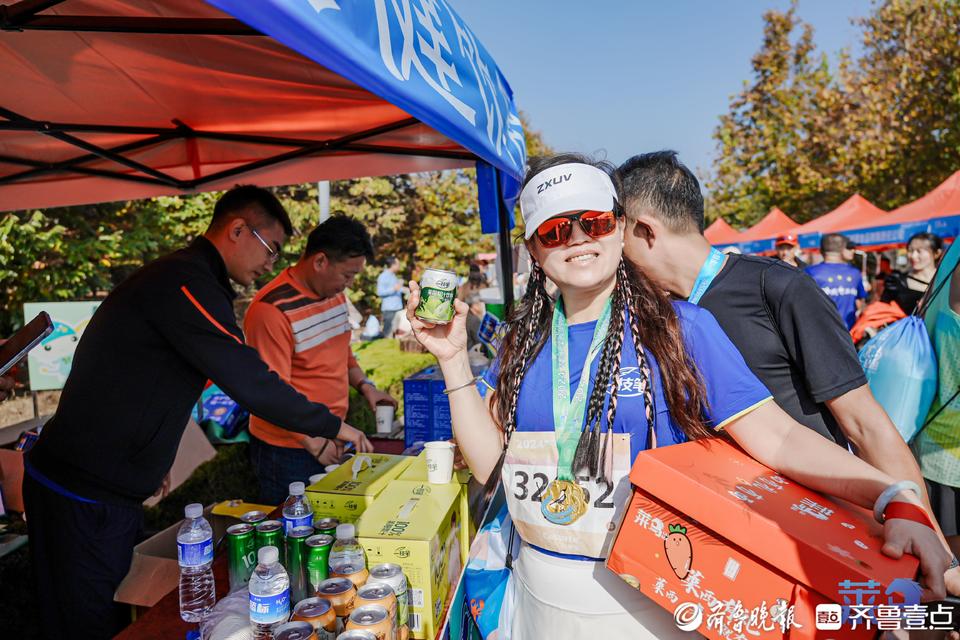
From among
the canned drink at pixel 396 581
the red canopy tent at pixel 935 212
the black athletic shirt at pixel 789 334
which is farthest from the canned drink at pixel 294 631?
the red canopy tent at pixel 935 212

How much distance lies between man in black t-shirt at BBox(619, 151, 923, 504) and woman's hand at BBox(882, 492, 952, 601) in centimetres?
55

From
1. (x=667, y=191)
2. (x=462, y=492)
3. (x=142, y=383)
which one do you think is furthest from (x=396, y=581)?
(x=667, y=191)

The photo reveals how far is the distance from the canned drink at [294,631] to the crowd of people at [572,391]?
25.3 inches

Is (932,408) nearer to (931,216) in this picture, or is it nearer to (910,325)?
(910,325)

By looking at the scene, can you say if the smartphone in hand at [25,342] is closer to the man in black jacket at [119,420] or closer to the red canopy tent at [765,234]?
the man in black jacket at [119,420]

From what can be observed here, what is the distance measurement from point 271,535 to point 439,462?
0.65 m

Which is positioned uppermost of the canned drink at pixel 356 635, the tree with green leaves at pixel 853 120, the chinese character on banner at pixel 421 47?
the tree with green leaves at pixel 853 120

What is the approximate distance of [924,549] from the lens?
116 cm

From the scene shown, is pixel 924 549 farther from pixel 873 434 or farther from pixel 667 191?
pixel 667 191

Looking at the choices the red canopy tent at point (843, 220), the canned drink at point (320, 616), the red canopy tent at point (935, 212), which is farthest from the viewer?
the red canopy tent at point (843, 220)

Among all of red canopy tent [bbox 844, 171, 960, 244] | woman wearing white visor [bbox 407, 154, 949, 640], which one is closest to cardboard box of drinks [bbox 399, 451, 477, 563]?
woman wearing white visor [bbox 407, 154, 949, 640]

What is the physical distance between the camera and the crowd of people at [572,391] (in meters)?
1.53

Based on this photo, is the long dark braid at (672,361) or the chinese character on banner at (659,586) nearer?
the chinese character on banner at (659,586)

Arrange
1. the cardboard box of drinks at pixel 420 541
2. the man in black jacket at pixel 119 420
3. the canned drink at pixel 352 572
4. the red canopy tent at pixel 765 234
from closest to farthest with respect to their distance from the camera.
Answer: the canned drink at pixel 352 572 → the cardboard box of drinks at pixel 420 541 → the man in black jacket at pixel 119 420 → the red canopy tent at pixel 765 234
